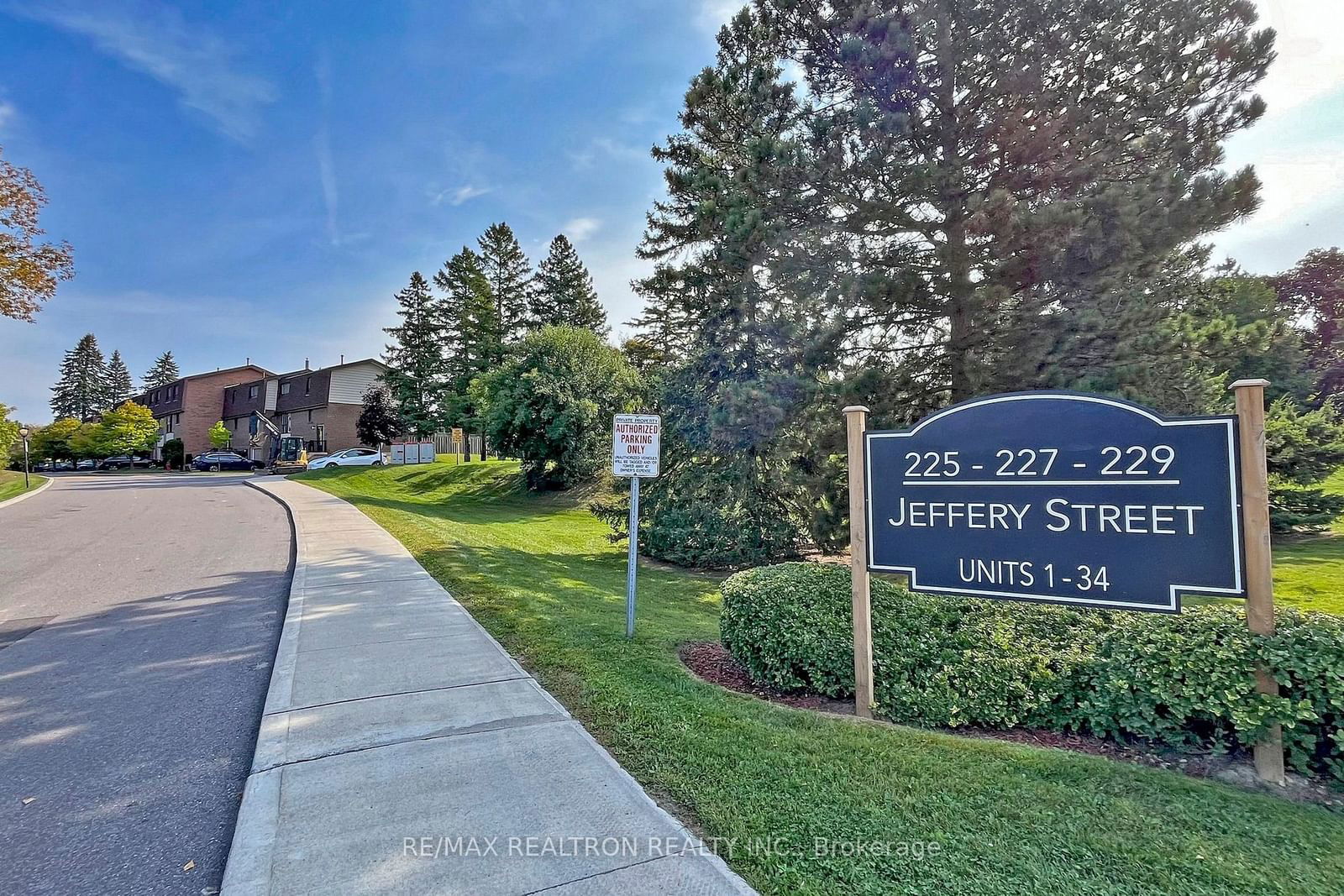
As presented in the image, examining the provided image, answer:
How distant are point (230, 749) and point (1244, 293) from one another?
707 inches

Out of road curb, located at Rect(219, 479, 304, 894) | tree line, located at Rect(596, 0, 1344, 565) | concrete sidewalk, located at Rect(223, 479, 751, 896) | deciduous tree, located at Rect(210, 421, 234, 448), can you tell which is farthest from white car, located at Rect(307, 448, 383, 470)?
concrete sidewalk, located at Rect(223, 479, 751, 896)

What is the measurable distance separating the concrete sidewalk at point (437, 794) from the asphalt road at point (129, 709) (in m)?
0.22

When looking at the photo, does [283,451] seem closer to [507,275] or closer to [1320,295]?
[507,275]

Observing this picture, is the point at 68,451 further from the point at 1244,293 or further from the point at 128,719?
the point at 1244,293

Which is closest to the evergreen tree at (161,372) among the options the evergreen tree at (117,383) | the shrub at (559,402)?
the evergreen tree at (117,383)

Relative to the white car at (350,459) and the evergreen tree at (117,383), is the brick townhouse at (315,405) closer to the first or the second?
the white car at (350,459)

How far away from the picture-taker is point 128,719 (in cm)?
375

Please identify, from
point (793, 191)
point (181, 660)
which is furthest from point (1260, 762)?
point (793, 191)

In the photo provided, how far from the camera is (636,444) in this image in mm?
5406

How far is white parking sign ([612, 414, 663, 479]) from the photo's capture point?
5363mm

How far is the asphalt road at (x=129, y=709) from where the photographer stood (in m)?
2.45

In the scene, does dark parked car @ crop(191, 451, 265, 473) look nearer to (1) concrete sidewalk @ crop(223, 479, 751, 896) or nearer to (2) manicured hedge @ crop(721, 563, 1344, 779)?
(1) concrete sidewalk @ crop(223, 479, 751, 896)

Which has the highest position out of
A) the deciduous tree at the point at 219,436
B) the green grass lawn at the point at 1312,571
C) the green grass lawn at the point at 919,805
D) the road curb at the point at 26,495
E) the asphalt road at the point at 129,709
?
the deciduous tree at the point at 219,436

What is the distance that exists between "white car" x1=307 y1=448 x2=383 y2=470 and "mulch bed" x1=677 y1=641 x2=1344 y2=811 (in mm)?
34723
